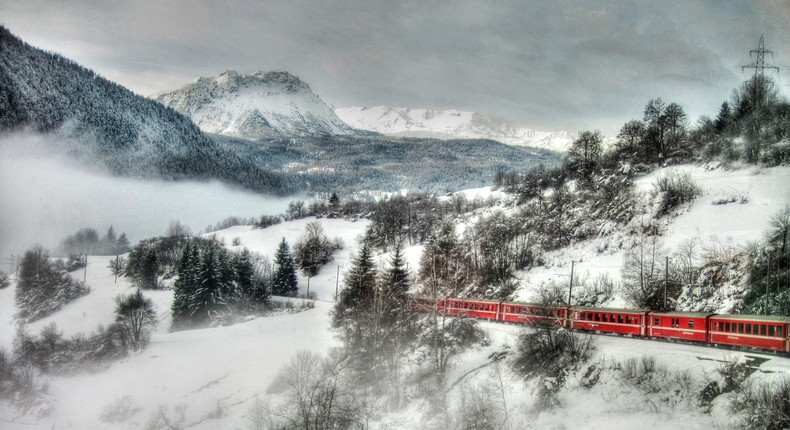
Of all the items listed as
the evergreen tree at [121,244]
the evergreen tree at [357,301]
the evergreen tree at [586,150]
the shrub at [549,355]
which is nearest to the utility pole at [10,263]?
the evergreen tree at [121,244]

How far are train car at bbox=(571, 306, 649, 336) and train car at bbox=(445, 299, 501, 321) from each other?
5661 millimetres

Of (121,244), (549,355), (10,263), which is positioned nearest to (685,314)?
(549,355)

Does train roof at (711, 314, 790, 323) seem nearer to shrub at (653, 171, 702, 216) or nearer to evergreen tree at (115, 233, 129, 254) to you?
shrub at (653, 171, 702, 216)

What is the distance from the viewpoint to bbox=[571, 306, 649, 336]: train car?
2083 cm

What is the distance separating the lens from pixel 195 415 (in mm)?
23781

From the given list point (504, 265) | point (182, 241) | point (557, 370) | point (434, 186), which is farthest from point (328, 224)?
point (434, 186)

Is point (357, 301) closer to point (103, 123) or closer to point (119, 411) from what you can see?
point (119, 411)

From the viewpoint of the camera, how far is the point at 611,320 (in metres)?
21.9

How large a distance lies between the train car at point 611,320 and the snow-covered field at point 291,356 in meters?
0.72

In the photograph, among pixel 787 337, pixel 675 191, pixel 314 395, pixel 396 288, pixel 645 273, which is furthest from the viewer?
pixel 675 191

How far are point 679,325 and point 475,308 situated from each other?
12044 millimetres

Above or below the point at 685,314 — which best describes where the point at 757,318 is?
above

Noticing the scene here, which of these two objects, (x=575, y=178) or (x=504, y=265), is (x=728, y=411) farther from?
(x=575, y=178)

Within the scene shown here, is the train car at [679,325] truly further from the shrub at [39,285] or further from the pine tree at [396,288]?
the shrub at [39,285]
